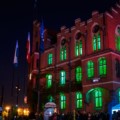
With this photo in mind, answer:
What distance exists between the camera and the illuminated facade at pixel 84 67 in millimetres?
37062

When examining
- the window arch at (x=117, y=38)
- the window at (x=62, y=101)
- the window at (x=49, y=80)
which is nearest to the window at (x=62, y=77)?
the window at (x=62, y=101)

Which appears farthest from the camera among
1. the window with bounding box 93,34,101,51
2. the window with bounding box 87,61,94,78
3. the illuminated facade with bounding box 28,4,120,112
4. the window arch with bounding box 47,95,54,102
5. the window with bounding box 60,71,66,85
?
the window arch with bounding box 47,95,54,102

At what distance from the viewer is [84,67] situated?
4025cm

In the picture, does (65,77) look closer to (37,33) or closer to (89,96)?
(89,96)

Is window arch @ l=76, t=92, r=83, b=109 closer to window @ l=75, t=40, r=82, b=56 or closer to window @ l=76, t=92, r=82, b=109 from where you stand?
window @ l=76, t=92, r=82, b=109

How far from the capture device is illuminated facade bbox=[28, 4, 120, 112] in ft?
122

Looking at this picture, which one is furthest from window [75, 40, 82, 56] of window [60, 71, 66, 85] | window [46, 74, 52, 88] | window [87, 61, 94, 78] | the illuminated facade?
window [46, 74, 52, 88]

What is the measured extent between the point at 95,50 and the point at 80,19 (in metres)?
6.74

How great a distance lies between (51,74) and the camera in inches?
1892

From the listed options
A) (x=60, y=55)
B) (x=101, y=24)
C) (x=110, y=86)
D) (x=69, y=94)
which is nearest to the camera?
(x=110, y=86)

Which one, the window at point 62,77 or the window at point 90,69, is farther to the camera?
the window at point 62,77

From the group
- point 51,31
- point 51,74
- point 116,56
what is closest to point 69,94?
point 51,74

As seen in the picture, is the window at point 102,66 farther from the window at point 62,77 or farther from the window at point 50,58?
the window at point 50,58

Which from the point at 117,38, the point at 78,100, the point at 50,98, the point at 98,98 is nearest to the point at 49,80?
the point at 50,98
